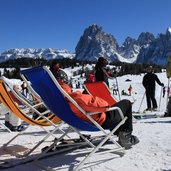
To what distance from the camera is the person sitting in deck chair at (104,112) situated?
379 centimetres

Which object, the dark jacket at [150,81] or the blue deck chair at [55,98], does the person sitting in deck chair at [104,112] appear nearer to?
the blue deck chair at [55,98]

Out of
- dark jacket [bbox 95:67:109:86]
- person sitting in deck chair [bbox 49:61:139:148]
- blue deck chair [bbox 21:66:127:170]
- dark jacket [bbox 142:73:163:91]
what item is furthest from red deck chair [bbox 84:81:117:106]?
dark jacket [bbox 142:73:163:91]

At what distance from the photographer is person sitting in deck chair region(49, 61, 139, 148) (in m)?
3.79

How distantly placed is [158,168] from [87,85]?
2.09 meters

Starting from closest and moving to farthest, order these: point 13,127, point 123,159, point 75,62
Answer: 1. point 123,159
2. point 13,127
3. point 75,62

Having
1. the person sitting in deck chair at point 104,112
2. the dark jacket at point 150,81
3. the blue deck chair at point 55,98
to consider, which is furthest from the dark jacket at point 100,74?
the dark jacket at point 150,81

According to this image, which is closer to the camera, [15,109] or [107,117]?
[107,117]

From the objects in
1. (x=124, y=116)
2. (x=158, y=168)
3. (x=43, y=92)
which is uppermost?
(x=43, y=92)

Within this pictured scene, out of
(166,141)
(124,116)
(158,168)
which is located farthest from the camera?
(166,141)

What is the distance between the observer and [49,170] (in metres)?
3.64

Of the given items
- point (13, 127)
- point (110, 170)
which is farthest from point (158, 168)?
point (13, 127)

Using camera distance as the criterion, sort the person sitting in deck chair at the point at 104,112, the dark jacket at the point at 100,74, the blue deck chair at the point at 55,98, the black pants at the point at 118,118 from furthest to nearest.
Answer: the dark jacket at the point at 100,74 < the black pants at the point at 118,118 < the person sitting in deck chair at the point at 104,112 < the blue deck chair at the point at 55,98

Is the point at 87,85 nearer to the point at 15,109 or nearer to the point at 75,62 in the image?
the point at 15,109

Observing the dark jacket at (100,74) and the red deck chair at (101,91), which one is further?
the dark jacket at (100,74)
